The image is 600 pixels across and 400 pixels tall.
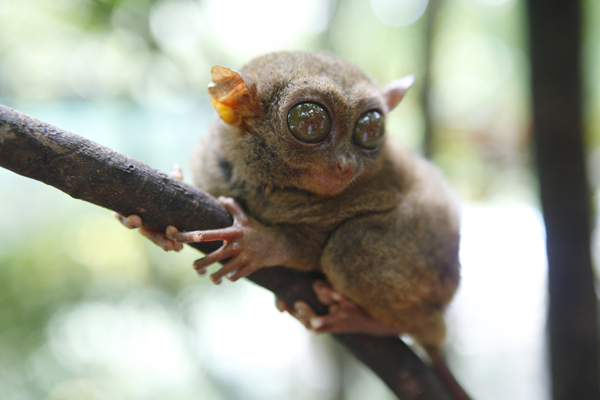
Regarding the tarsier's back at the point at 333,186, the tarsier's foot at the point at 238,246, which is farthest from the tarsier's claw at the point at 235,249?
the tarsier's back at the point at 333,186

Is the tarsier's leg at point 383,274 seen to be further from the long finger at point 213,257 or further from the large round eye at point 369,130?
the long finger at point 213,257

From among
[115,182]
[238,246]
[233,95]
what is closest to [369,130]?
[233,95]

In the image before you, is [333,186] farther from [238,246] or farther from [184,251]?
[184,251]

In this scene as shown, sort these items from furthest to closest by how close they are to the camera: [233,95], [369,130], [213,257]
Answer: [369,130] < [233,95] < [213,257]

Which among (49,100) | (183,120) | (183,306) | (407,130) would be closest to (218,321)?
(183,306)

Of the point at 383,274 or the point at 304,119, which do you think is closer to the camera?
the point at 304,119

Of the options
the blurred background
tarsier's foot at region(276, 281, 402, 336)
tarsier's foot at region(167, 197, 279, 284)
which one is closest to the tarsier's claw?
tarsier's foot at region(167, 197, 279, 284)

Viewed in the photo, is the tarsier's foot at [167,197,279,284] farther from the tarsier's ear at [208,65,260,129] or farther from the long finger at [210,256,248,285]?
the tarsier's ear at [208,65,260,129]
